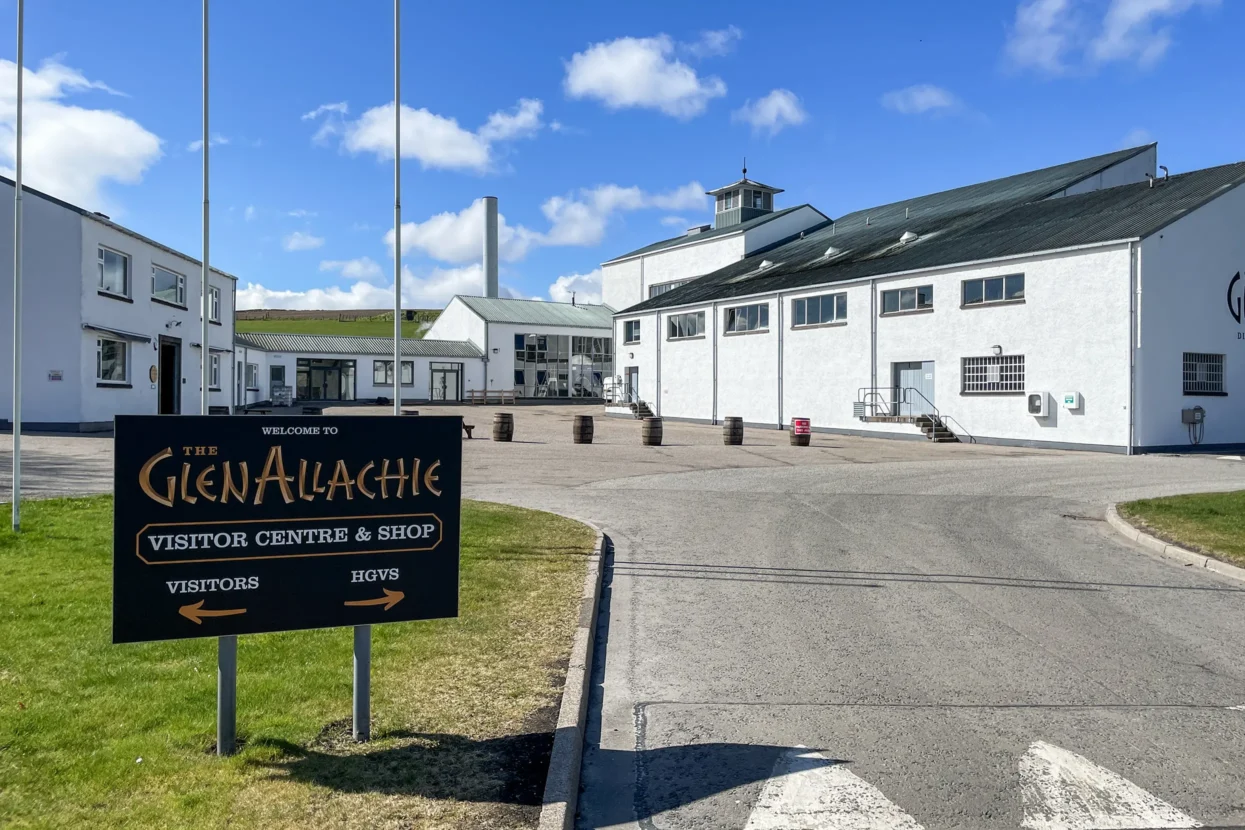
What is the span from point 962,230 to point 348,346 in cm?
4075

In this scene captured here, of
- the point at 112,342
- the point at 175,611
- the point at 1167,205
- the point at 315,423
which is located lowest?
the point at 175,611

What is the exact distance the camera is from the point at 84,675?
566cm

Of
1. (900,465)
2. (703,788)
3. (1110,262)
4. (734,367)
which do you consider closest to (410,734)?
(703,788)

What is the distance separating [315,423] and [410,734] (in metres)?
1.69

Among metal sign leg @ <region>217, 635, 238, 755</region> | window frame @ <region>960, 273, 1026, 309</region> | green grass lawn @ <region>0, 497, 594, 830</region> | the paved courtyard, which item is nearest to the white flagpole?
green grass lawn @ <region>0, 497, 594, 830</region>

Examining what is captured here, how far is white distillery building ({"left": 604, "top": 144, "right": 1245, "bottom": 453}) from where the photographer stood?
27469 mm

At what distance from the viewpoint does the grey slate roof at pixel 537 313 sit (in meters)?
66.9

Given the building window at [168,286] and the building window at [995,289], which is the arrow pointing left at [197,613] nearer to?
the building window at [995,289]

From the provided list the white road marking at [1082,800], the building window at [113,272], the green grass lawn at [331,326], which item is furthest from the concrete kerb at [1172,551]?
the green grass lawn at [331,326]

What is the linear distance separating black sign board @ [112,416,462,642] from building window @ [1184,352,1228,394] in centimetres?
2926

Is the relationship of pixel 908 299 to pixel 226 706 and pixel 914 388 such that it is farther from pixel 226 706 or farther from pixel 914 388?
pixel 226 706

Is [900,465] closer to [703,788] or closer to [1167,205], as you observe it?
[1167,205]

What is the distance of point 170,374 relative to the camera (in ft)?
111

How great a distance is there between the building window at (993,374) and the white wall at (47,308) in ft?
90.2
